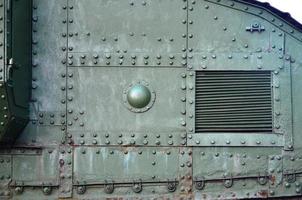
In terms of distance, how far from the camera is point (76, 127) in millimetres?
5312

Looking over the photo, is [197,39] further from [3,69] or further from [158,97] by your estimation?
[3,69]

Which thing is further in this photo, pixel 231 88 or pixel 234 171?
pixel 231 88

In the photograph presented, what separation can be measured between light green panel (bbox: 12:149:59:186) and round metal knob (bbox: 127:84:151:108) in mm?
929

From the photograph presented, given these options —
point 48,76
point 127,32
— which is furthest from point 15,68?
point 127,32

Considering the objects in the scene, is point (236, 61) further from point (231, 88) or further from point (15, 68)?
point (15, 68)

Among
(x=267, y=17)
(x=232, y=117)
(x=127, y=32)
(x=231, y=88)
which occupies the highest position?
(x=267, y=17)

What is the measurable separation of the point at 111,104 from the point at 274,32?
6.02ft

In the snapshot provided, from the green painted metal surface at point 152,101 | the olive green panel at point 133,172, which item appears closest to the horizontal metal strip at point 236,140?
the green painted metal surface at point 152,101

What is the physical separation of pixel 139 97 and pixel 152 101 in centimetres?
15

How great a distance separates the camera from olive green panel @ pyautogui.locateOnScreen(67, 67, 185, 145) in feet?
17.3

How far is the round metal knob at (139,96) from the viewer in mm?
5262

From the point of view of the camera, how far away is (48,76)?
538 centimetres

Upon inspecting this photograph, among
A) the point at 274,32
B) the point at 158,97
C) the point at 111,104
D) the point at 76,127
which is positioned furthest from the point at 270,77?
the point at 76,127

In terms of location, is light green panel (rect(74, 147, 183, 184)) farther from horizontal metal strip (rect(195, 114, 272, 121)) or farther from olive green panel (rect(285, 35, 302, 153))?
olive green panel (rect(285, 35, 302, 153))
